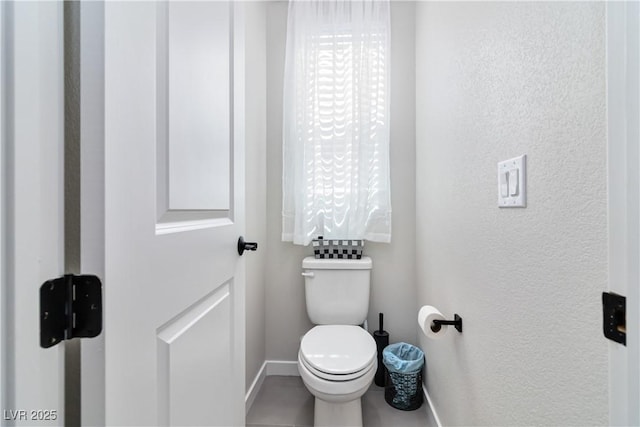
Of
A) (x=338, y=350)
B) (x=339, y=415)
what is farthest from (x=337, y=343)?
(x=339, y=415)

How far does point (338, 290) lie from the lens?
73.5 inches

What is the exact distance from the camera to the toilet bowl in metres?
1.27

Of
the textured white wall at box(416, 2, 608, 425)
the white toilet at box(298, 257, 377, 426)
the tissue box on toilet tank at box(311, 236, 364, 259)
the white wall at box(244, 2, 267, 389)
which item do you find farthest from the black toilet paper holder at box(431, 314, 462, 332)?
the white wall at box(244, 2, 267, 389)

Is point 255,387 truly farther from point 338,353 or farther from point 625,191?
point 625,191

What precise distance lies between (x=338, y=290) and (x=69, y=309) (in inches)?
61.1

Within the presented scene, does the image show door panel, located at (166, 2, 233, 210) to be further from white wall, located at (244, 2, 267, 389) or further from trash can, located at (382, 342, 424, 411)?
trash can, located at (382, 342, 424, 411)

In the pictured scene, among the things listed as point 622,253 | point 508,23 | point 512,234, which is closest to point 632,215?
point 622,253

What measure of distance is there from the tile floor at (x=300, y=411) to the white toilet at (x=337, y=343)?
0.59 ft

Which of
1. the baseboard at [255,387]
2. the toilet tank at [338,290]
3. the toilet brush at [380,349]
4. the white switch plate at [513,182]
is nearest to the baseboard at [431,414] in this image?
the toilet brush at [380,349]

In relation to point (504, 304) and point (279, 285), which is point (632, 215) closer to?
point (504, 304)

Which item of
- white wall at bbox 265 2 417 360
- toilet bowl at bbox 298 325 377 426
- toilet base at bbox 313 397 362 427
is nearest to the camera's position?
toilet bowl at bbox 298 325 377 426

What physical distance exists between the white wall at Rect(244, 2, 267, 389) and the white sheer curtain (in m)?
0.18

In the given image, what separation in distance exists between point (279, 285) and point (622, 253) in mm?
→ 1842

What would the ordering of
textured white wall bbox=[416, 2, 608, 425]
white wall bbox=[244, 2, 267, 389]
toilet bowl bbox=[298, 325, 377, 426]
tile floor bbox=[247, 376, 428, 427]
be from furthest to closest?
white wall bbox=[244, 2, 267, 389]
tile floor bbox=[247, 376, 428, 427]
toilet bowl bbox=[298, 325, 377, 426]
textured white wall bbox=[416, 2, 608, 425]
